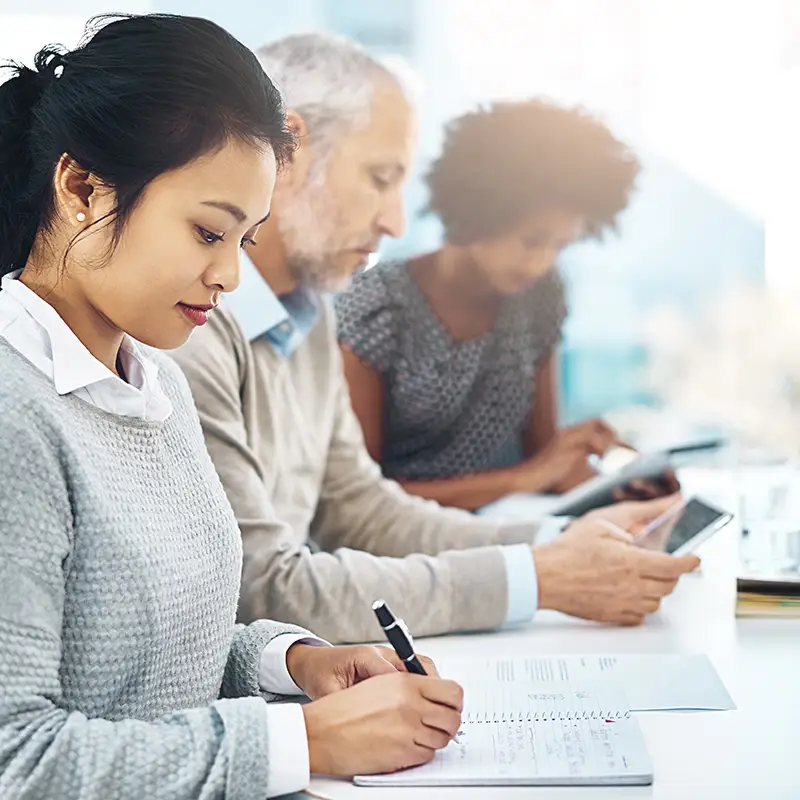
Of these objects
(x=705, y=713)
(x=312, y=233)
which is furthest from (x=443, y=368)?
(x=705, y=713)

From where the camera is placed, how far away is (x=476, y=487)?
2.69m

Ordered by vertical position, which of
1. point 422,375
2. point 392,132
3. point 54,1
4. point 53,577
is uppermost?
point 54,1

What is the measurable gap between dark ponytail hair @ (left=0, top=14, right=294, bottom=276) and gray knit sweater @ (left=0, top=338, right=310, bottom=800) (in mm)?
157

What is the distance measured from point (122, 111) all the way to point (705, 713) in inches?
28.2

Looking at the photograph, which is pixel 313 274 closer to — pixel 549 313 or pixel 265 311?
pixel 265 311

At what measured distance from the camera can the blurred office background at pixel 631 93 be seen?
2904 millimetres

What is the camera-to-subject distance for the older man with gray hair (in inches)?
55.2

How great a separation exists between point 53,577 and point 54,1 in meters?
2.39

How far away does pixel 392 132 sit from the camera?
1882 mm

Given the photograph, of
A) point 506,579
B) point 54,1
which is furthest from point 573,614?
point 54,1

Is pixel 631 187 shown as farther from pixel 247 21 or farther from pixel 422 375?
pixel 247 21

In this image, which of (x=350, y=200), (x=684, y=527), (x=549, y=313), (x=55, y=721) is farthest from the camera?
(x=549, y=313)

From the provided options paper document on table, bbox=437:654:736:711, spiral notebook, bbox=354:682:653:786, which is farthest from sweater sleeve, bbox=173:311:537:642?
spiral notebook, bbox=354:682:653:786

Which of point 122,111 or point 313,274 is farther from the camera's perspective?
point 313,274
